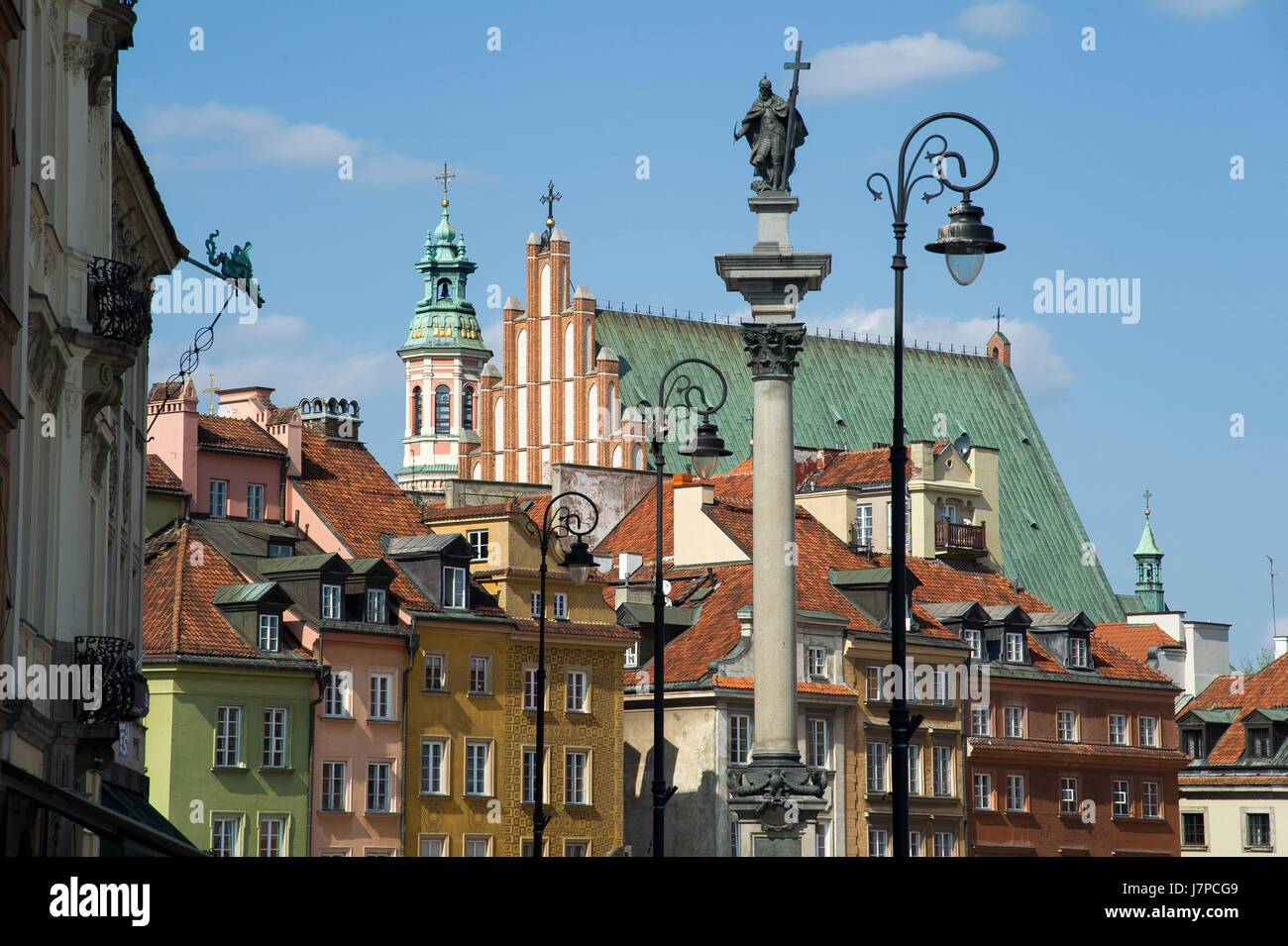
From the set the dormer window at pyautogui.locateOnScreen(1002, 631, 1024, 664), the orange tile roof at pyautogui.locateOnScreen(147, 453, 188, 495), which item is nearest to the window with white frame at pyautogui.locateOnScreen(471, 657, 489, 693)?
the orange tile roof at pyautogui.locateOnScreen(147, 453, 188, 495)

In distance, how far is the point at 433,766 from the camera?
59219 mm

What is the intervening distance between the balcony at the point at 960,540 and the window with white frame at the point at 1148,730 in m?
17.6

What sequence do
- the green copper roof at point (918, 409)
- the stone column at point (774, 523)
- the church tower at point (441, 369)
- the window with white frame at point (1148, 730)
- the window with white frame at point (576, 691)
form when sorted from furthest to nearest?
the church tower at point (441, 369)
the green copper roof at point (918, 409)
the window with white frame at point (1148, 730)
the window with white frame at point (576, 691)
the stone column at point (774, 523)

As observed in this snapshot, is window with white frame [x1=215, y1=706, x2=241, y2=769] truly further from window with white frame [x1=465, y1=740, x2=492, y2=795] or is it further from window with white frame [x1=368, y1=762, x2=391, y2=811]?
window with white frame [x1=465, y1=740, x2=492, y2=795]

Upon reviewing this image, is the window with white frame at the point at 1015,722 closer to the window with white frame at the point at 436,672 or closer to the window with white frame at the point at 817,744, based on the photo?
the window with white frame at the point at 817,744

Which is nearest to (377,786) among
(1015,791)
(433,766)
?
(433,766)

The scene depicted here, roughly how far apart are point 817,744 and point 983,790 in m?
7.56

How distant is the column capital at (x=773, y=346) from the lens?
3139 centimetres

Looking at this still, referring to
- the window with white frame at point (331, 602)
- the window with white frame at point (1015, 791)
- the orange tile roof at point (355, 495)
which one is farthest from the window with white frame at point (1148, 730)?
the window with white frame at point (331, 602)

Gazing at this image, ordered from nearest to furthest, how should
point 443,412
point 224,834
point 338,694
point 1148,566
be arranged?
point 224,834
point 338,694
point 1148,566
point 443,412

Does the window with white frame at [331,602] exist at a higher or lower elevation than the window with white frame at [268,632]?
higher

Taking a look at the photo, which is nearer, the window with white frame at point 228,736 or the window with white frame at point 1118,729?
the window with white frame at point 228,736

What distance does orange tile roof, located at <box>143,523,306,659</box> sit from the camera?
53.8 m

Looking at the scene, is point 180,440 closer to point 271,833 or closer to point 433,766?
point 433,766
